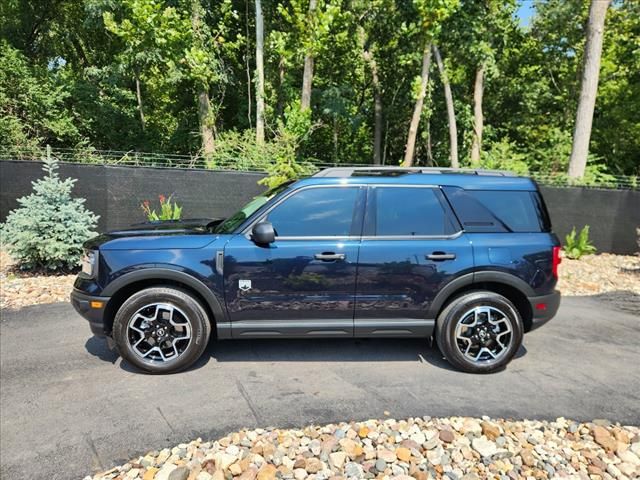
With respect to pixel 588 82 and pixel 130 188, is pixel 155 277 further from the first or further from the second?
pixel 588 82

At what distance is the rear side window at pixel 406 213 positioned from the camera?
3775 millimetres

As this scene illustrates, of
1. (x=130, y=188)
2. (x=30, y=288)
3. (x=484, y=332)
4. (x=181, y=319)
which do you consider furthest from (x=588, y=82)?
→ (x=30, y=288)

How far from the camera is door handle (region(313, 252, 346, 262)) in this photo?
3639 millimetres

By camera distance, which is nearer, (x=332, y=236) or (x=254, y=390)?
(x=254, y=390)

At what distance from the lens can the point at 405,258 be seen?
12.1ft

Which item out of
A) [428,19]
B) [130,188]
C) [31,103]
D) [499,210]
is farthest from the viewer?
[31,103]

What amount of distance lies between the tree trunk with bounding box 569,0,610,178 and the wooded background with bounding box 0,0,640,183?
0.17 feet

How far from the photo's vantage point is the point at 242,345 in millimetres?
4387

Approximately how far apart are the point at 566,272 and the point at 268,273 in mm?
6916

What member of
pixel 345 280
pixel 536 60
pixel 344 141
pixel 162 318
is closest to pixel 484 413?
pixel 345 280

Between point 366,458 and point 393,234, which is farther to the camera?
point 393,234

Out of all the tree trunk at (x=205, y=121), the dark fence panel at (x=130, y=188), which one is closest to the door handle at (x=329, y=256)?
the dark fence panel at (x=130, y=188)

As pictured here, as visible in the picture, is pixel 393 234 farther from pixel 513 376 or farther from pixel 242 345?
pixel 242 345

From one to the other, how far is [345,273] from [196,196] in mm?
6633
